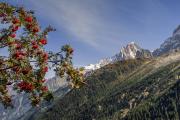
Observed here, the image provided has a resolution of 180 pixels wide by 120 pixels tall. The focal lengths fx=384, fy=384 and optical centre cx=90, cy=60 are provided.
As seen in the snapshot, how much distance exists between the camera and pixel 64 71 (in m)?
24.0

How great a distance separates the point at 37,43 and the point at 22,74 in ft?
8.55

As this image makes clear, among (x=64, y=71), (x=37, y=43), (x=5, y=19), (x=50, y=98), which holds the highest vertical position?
(x=5, y=19)

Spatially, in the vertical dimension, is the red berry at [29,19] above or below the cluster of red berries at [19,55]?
above

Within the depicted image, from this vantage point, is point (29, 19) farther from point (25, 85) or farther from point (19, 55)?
point (25, 85)

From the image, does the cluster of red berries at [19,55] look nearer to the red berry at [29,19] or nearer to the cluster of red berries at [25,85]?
the cluster of red berries at [25,85]

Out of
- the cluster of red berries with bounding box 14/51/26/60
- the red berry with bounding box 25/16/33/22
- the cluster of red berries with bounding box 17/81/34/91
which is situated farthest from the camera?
the red berry with bounding box 25/16/33/22

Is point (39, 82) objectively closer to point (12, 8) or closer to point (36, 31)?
point (36, 31)

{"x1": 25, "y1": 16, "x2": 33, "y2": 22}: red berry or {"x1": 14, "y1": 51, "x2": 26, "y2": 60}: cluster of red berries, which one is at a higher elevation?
{"x1": 25, "y1": 16, "x2": 33, "y2": 22}: red berry

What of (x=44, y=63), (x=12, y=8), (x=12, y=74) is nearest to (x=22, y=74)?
(x=12, y=74)

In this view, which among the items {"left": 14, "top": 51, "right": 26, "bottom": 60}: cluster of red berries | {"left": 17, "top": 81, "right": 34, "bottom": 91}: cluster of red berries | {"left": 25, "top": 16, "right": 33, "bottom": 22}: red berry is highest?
{"left": 25, "top": 16, "right": 33, "bottom": 22}: red berry

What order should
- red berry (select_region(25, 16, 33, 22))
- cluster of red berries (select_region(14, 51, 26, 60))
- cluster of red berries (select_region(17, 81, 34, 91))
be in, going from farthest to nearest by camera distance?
red berry (select_region(25, 16, 33, 22)), cluster of red berries (select_region(17, 81, 34, 91)), cluster of red berries (select_region(14, 51, 26, 60))

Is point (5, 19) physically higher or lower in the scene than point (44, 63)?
higher

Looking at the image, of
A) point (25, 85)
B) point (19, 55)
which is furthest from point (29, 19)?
point (25, 85)

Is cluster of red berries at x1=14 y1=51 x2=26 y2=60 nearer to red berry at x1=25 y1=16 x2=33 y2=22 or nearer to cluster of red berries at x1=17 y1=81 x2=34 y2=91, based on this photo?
cluster of red berries at x1=17 y1=81 x2=34 y2=91
